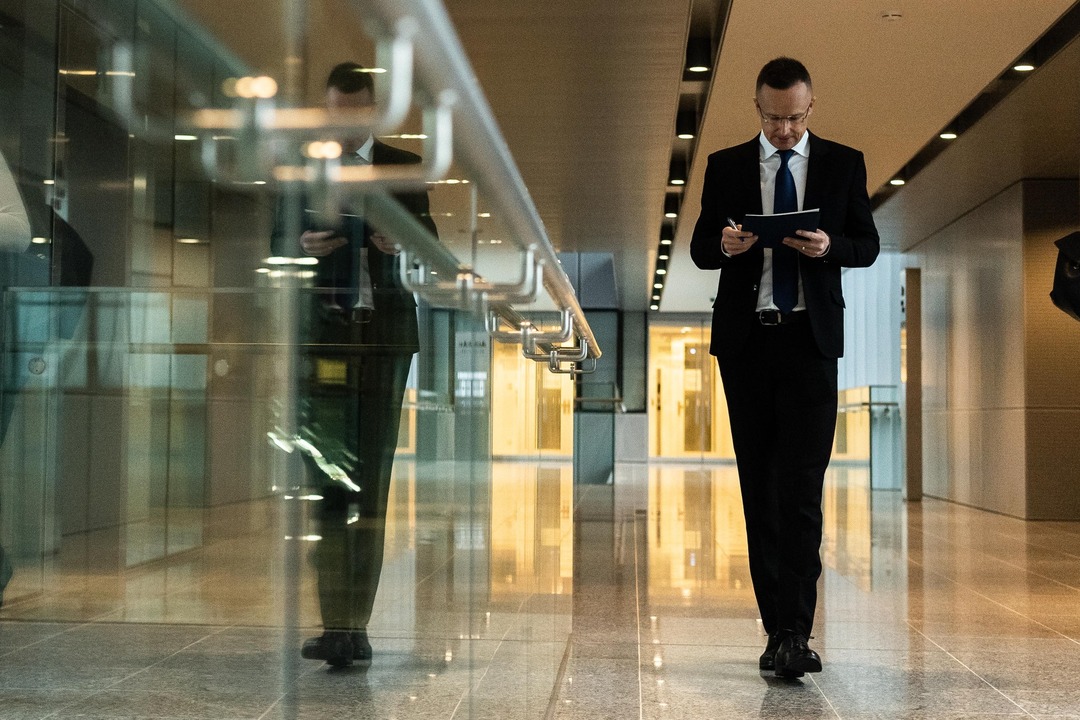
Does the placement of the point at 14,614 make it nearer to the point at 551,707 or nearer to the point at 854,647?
the point at 551,707

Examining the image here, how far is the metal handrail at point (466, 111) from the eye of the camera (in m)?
0.78

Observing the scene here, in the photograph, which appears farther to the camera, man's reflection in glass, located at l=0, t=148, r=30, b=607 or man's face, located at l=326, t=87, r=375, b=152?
man's reflection in glass, located at l=0, t=148, r=30, b=607

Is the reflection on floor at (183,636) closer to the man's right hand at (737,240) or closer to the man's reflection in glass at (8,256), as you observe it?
the man's reflection in glass at (8,256)

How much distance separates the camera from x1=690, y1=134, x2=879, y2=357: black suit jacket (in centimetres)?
305

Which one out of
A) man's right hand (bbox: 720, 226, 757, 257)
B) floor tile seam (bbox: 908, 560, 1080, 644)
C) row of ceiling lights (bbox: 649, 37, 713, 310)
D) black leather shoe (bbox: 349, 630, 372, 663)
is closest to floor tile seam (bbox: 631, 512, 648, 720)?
man's right hand (bbox: 720, 226, 757, 257)

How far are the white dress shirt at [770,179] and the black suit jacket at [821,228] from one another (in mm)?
16

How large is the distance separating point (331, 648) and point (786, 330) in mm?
2265

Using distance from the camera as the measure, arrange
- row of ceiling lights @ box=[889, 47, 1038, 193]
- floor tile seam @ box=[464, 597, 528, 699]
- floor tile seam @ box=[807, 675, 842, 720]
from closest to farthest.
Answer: floor tile seam @ box=[464, 597, 528, 699] < floor tile seam @ box=[807, 675, 842, 720] < row of ceiling lights @ box=[889, 47, 1038, 193]

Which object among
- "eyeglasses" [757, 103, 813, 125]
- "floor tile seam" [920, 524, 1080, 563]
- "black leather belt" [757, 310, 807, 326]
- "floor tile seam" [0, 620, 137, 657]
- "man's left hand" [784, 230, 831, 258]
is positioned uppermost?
"eyeglasses" [757, 103, 813, 125]

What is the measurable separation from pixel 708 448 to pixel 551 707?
24.5m

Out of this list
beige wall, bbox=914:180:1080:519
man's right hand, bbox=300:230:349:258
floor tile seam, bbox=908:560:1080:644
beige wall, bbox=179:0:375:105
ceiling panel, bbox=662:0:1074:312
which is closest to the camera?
beige wall, bbox=179:0:375:105

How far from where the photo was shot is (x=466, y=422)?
65.9 inches

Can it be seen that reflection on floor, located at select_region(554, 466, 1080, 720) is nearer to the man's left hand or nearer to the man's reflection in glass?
the man's left hand

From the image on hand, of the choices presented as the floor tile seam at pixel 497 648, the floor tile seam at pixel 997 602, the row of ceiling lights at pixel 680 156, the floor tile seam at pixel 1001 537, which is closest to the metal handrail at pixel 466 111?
the floor tile seam at pixel 497 648
